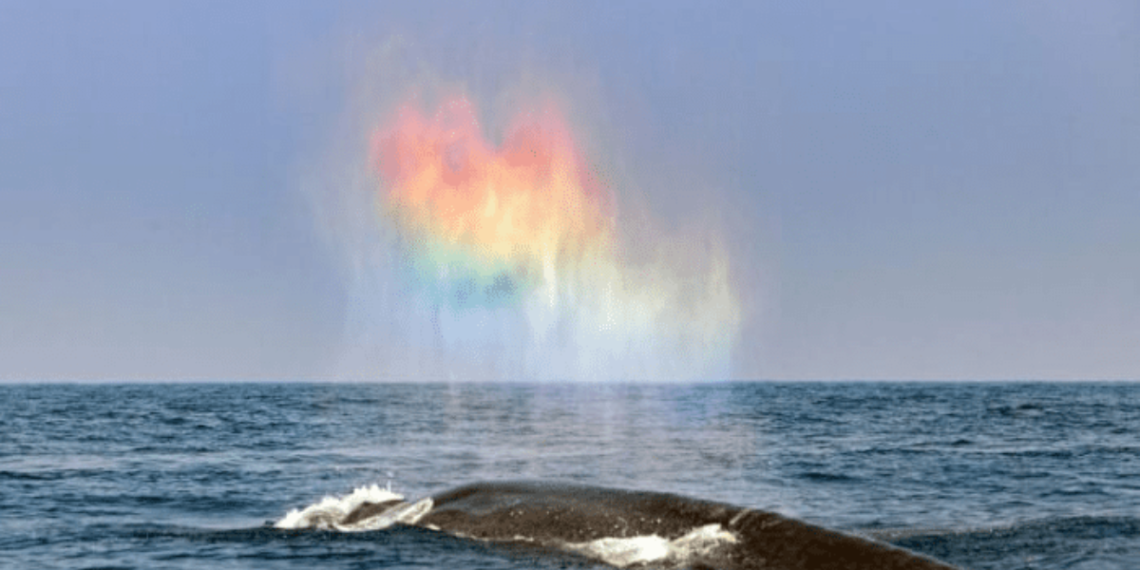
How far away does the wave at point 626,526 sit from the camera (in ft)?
45.4

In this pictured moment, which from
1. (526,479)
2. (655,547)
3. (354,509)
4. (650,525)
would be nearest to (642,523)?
(650,525)

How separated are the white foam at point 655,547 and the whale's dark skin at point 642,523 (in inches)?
5.4

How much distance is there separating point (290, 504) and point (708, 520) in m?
12.0

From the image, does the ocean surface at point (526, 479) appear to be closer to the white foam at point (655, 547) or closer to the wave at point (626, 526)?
the white foam at point (655, 547)

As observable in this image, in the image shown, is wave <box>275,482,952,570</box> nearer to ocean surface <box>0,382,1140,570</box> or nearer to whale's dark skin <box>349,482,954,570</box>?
whale's dark skin <box>349,482,954,570</box>

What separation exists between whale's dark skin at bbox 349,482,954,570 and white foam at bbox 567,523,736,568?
→ 0.14 metres

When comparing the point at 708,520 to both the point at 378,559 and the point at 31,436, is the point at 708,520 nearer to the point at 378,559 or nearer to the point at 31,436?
the point at 378,559

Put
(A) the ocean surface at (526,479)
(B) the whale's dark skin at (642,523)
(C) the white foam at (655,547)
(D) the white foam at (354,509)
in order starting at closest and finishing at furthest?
(B) the whale's dark skin at (642,523) → (C) the white foam at (655,547) → (A) the ocean surface at (526,479) → (D) the white foam at (354,509)

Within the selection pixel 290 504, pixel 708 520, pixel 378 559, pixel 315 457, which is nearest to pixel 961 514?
pixel 708 520

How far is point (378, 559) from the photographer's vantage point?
16156 mm

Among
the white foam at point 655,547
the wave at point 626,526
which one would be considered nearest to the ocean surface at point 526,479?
the white foam at point 655,547

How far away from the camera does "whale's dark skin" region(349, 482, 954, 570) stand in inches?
536

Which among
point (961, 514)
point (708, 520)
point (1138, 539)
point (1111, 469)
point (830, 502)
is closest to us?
point (708, 520)

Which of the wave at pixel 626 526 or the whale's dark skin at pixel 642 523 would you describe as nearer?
the whale's dark skin at pixel 642 523
